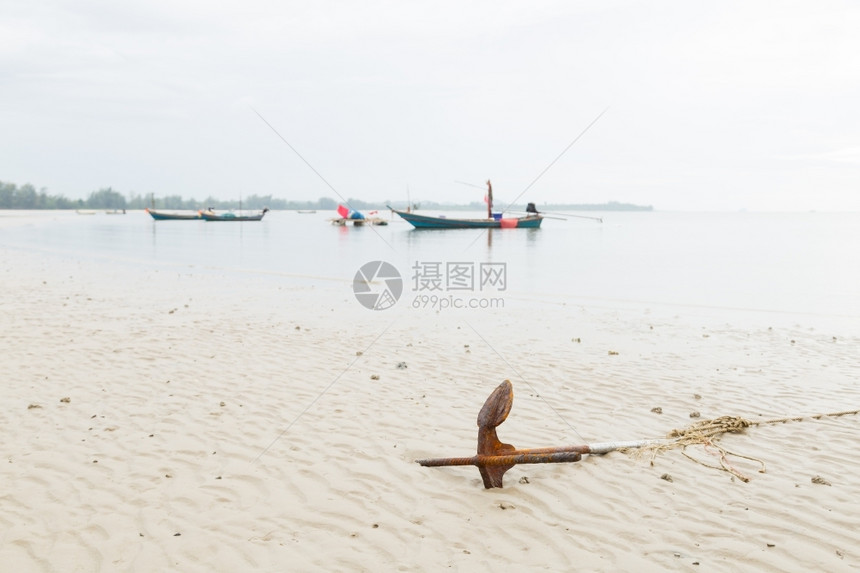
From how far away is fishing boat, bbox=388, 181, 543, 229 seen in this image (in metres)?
69.0

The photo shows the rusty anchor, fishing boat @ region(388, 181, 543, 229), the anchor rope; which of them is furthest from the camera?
fishing boat @ region(388, 181, 543, 229)

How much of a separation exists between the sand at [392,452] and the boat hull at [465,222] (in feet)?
197

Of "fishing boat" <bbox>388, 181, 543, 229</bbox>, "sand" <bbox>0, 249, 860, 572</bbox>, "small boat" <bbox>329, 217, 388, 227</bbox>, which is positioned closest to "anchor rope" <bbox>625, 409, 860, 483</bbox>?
"sand" <bbox>0, 249, 860, 572</bbox>

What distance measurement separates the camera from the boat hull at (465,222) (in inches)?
2729

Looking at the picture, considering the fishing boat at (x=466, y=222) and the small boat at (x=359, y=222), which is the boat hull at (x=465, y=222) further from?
the small boat at (x=359, y=222)

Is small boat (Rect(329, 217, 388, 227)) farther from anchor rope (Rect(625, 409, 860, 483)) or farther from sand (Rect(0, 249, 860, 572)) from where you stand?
anchor rope (Rect(625, 409, 860, 483))

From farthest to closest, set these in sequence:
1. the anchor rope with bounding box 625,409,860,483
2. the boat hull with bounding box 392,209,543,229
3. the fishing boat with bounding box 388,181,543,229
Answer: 1. the boat hull with bounding box 392,209,543,229
2. the fishing boat with bounding box 388,181,543,229
3. the anchor rope with bounding box 625,409,860,483

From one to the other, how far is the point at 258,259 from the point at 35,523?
91.9 ft

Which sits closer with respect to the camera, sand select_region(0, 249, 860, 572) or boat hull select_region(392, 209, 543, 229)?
sand select_region(0, 249, 860, 572)

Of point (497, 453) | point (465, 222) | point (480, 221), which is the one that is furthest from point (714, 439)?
point (465, 222)

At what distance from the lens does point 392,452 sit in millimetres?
4730

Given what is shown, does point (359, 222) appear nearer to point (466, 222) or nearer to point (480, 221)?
point (466, 222)

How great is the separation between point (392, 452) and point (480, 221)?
65504 millimetres

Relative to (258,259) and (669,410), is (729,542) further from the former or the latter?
(258,259)
